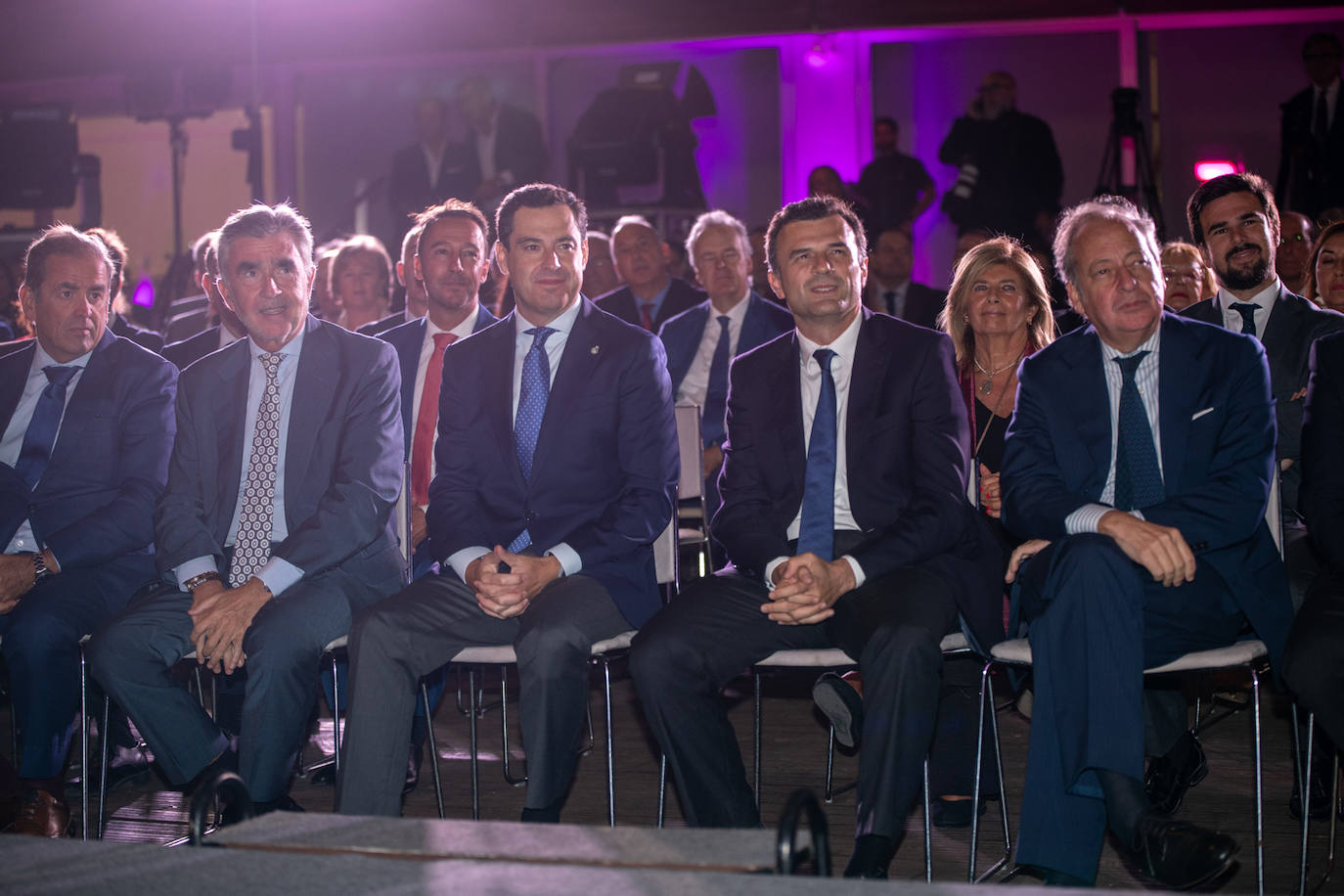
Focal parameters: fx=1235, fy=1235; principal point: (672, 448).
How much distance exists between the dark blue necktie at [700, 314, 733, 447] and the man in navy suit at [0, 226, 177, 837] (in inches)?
72.4

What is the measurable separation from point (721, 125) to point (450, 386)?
6.74 m

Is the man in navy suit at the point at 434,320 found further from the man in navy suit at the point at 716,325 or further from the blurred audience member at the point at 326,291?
the blurred audience member at the point at 326,291

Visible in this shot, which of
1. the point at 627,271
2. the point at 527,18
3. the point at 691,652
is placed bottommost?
the point at 691,652

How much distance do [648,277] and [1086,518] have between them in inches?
136

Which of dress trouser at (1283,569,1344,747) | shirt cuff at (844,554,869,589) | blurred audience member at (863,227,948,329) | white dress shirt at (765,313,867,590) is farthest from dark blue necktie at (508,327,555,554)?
blurred audience member at (863,227,948,329)

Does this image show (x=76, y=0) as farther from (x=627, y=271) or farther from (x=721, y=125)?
(x=627, y=271)

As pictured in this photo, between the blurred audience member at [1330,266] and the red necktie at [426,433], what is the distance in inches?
101

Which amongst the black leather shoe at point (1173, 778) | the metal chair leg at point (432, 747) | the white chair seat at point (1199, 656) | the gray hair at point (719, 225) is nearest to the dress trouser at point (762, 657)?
the white chair seat at point (1199, 656)

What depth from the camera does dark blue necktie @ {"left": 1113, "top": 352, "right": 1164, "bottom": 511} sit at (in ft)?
8.87

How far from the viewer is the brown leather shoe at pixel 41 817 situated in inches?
115

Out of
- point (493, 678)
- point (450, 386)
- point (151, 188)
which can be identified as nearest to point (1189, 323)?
point (450, 386)

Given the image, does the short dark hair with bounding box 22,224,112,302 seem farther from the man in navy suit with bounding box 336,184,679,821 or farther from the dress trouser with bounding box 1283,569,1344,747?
the dress trouser with bounding box 1283,569,1344,747

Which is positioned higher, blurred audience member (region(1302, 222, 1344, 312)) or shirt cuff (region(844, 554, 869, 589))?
blurred audience member (region(1302, 222, 1344, 312))

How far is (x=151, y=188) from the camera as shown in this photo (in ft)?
34.7
